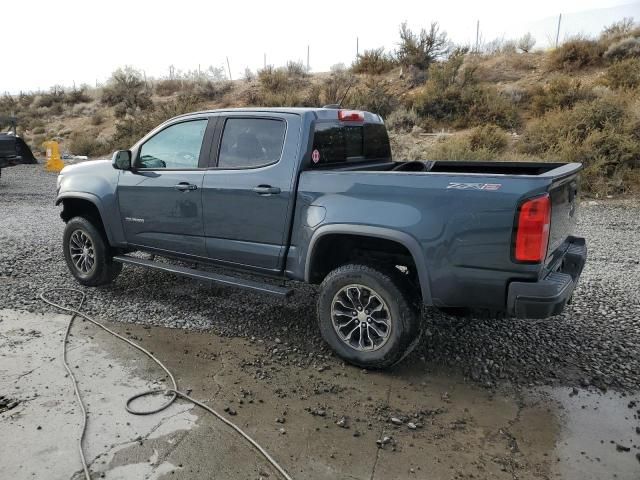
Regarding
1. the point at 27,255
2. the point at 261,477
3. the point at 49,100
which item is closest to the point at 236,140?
the point at 261,477

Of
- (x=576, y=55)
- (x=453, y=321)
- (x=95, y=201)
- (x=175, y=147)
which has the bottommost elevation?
(x=453, y=321)

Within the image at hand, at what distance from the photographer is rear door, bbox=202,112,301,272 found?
13.6 feet

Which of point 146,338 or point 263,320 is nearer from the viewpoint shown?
point 146,338

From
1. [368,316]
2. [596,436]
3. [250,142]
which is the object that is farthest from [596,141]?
[596,436]

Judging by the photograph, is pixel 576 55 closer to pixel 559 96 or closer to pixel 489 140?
pixel 559 96

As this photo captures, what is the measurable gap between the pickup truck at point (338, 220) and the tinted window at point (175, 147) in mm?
15

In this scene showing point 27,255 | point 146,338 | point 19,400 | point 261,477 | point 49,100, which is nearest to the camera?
point 261,477

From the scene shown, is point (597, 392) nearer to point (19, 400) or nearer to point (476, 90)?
point (19, 400)

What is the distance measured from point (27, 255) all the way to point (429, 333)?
5.51m

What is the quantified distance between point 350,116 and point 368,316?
184 cm

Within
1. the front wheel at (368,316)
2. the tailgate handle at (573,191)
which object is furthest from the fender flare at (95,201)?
the tailgate handle at (573,191)

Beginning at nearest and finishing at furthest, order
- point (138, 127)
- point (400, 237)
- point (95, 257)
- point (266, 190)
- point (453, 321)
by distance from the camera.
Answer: point (400, 237) → point (266, 190) → point (453, 321) → point (95, 257) → point (138, 127)

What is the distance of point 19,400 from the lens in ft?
11.3

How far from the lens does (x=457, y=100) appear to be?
56.0ft
